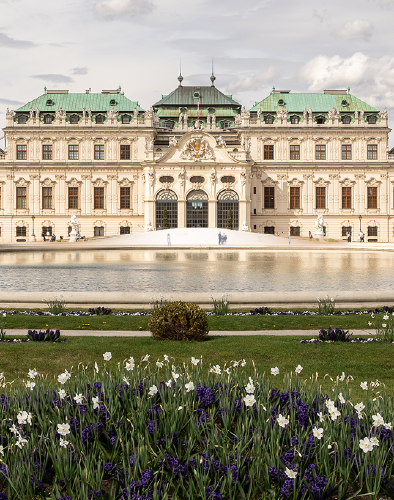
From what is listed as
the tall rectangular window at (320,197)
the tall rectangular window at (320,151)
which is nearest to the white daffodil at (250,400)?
the tall rectangular window at (320,197)

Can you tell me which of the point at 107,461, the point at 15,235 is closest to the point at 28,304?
the point at 107,461

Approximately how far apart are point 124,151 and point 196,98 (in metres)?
15.1

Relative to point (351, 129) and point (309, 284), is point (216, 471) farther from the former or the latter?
point (351, 129)

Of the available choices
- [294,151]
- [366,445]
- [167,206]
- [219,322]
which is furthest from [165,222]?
[366,445]

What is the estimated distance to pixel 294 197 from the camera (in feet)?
258

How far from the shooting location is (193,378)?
629 cm

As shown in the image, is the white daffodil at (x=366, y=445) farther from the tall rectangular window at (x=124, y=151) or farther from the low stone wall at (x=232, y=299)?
the tall rectangular window at (x=124, y=151)

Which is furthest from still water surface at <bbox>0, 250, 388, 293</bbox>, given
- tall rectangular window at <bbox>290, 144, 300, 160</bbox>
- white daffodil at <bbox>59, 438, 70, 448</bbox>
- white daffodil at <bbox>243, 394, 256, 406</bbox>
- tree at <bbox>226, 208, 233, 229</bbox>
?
tall rectangular window at <bbox>290, 144, 300, 160</bbox>

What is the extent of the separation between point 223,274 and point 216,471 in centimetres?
2000

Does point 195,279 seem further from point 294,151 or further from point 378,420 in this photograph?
point 294,151

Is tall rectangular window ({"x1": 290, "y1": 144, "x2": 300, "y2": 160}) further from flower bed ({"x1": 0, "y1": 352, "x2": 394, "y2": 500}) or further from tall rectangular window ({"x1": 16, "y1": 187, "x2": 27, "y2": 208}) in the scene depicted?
flower bed ({"x1": 0, "y1": 352, "x2": 394, "y2": 500})

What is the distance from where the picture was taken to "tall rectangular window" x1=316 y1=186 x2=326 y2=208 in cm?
7881

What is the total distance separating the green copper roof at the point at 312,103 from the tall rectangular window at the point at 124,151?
64.1 ft

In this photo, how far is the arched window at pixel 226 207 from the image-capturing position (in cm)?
7394
